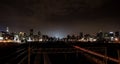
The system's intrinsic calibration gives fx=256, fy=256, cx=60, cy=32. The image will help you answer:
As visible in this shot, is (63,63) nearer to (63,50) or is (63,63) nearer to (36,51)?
(63,50)

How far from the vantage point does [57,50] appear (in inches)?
1216

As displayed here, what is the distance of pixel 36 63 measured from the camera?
102 ft

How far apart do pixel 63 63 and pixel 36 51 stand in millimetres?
5839

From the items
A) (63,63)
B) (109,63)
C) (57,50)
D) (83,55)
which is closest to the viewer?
(109,63)

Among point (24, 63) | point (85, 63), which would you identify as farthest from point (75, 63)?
point (24, 63)

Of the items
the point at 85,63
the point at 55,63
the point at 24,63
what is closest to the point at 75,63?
the point at 85,63

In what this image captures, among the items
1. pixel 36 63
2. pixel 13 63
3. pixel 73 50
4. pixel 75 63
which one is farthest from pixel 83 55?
pixel 13 63

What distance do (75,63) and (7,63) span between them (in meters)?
8.09

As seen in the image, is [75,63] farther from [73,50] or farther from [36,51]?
[36,51]

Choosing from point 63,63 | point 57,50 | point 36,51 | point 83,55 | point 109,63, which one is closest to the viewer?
point 109,63

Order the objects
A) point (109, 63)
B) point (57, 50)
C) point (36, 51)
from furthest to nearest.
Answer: point (57, 50)
point (36, 51)
point (109, 63)

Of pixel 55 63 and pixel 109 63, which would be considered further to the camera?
pixel 55 63

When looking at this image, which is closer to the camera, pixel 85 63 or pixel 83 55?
pixel 85 63

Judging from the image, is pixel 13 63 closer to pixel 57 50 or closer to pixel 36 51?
pixel 36 51
